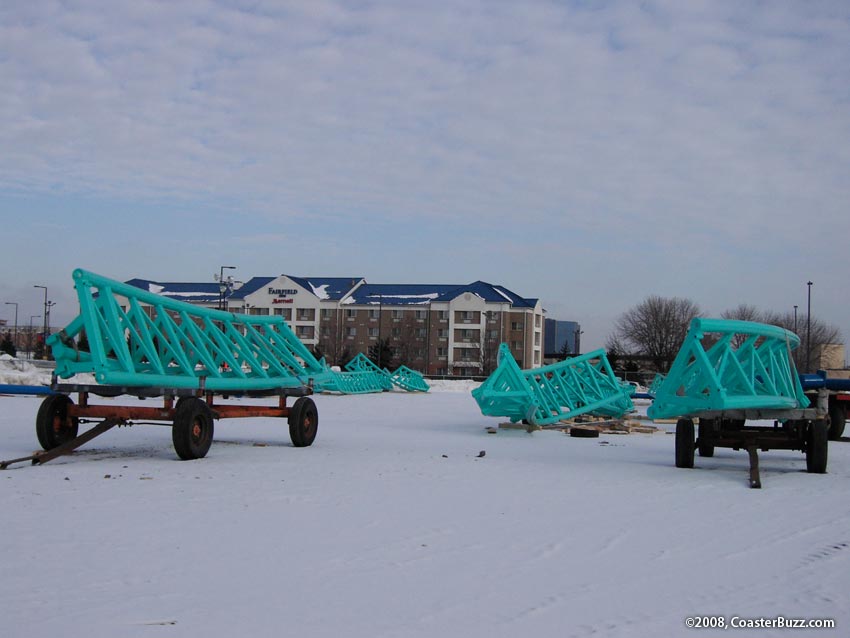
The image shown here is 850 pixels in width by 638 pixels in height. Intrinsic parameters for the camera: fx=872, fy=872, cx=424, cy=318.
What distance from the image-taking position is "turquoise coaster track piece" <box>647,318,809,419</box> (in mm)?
12703

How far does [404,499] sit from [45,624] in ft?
17.0

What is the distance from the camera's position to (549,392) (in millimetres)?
21969

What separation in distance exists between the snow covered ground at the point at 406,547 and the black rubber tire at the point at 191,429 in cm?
24

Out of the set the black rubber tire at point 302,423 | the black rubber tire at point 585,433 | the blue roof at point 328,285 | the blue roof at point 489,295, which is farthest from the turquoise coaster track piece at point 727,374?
the blue roof at point 328,285

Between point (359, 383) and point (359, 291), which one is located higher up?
point (359, 291)

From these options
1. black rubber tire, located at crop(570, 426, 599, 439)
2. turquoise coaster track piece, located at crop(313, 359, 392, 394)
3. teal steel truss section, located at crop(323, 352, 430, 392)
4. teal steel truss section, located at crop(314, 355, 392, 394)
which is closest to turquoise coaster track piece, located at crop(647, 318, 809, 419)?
black rubber tire, located at crop(570, 426, 599, 439)

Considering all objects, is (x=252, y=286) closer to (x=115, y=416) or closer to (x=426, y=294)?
(x=426, y=294)

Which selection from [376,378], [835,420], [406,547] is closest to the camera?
[406,547]

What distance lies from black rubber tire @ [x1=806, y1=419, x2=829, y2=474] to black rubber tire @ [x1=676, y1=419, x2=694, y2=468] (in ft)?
5.79

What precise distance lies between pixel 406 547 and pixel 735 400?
7361mm

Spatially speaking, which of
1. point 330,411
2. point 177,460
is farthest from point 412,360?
point 177,460

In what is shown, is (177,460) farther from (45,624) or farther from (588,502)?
(45,624)

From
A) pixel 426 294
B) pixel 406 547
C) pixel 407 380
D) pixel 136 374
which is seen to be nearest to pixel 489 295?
pixel 426 294

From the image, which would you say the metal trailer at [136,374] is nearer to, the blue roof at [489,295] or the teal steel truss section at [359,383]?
the teal steel truss section at [359,383]
